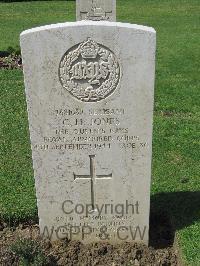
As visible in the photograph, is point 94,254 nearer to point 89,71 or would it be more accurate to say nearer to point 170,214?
point 170,214

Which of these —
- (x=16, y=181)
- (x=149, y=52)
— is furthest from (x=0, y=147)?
(x=149, y=52)

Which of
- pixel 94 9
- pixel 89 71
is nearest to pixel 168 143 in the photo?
pixel 89 71

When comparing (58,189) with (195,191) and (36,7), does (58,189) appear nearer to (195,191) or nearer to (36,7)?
(195,191)

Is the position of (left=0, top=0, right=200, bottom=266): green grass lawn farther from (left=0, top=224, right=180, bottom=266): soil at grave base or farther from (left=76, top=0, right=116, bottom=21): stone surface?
(left=76, top=0, right=116, bottom=21): stone surface

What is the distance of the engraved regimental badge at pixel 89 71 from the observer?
4.14 meters

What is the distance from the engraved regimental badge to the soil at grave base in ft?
5.21

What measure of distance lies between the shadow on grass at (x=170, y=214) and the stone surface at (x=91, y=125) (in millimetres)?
319

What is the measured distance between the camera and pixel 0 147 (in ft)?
24.5

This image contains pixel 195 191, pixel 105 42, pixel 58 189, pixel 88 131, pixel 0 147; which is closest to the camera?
pixel 105 42

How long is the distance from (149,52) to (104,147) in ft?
3.25

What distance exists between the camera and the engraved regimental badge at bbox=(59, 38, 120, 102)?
13.6ft

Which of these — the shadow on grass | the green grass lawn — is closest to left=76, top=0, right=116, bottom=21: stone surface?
the green grass lawn

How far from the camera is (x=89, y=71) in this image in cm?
425

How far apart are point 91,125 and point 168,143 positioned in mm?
3221
